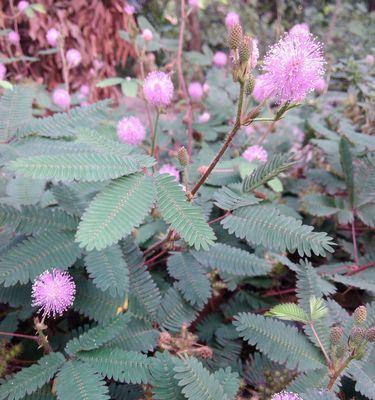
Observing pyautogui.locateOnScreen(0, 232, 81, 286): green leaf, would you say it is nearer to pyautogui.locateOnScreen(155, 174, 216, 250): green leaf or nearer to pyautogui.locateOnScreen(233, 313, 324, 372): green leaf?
pyautogui.locateOnScreen(155, 174, 216, 250): green leaf

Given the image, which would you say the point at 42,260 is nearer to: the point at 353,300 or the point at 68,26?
the point at 353,300

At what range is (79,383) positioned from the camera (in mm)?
742

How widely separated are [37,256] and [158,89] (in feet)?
1.62

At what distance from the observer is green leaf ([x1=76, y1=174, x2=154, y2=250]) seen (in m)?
0.66

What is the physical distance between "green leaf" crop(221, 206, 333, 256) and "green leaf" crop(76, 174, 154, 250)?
196 mm

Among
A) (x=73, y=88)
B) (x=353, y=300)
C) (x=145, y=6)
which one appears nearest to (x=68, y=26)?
(x=73, y=88)

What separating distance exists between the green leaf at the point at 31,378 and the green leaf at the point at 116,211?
0.95ft

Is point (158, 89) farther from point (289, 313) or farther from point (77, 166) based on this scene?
point (289, 313)

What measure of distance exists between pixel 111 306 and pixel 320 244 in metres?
0.46

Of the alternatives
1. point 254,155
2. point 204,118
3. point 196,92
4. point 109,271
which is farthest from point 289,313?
point 196,92

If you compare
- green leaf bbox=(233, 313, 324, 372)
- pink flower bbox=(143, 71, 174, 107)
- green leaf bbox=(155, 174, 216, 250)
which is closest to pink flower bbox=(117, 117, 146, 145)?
pink flower bbox=(143, 71, 174, 107)

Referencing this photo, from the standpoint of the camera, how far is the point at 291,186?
5.06ft

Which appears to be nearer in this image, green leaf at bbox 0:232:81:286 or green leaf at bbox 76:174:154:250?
green leaf at bbox 76:174:154:250

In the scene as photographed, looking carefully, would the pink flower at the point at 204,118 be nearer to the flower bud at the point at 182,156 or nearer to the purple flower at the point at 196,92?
the purple flower at the point at 196,92
